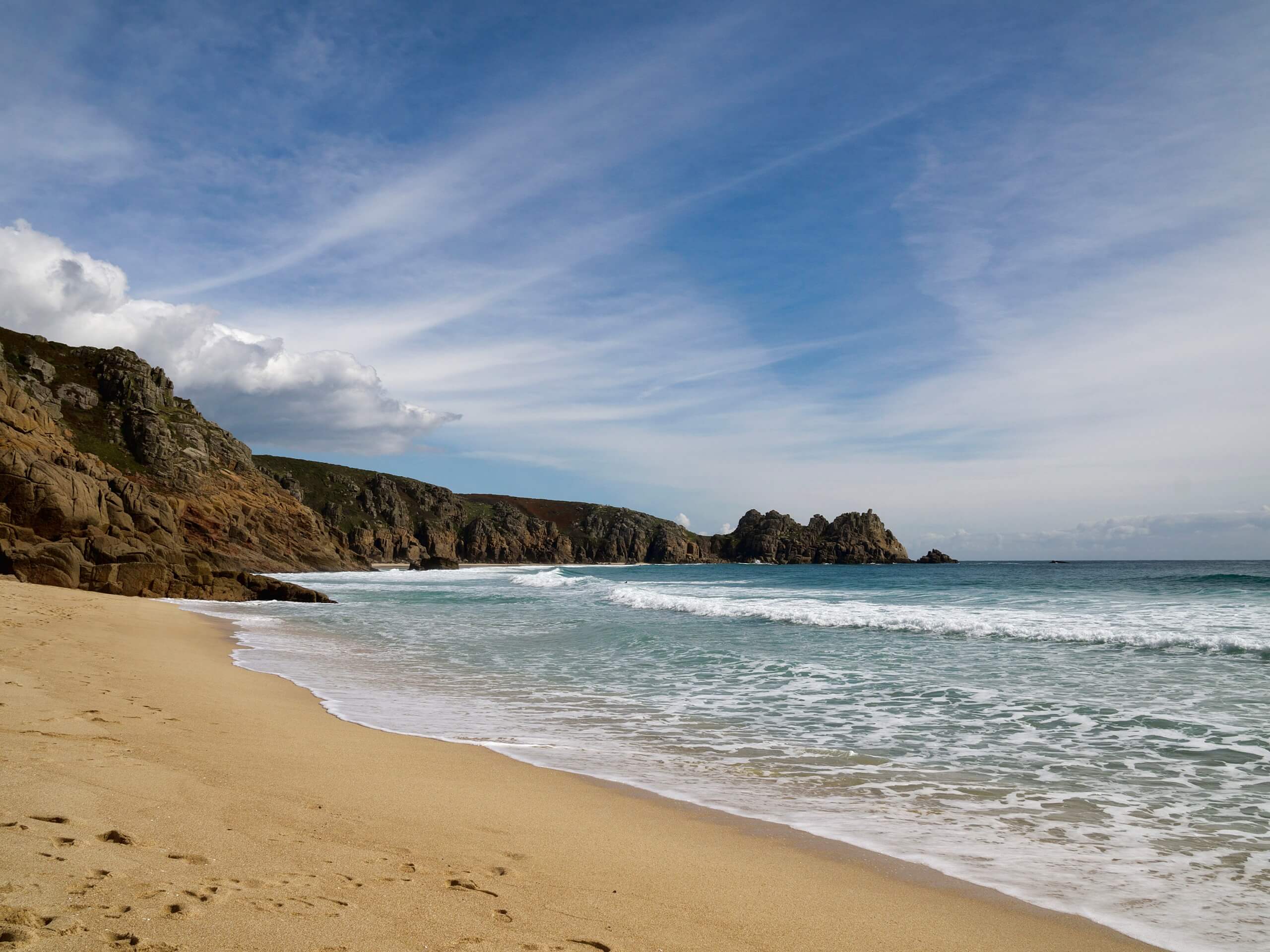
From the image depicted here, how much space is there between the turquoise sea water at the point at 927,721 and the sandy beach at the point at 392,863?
66cm

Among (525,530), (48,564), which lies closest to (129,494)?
(48,564)

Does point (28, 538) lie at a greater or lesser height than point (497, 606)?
greater

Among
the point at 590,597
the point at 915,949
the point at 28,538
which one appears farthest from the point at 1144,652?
the point at 28,538

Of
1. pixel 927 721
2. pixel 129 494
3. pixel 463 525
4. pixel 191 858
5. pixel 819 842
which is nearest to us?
pixel 191 858

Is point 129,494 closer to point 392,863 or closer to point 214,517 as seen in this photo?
point 214,517

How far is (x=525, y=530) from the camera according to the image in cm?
14150

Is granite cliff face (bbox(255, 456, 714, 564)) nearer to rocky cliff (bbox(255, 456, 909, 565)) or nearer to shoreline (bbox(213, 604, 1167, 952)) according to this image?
rocky cliff (bbox(255, 456, 909, 565))

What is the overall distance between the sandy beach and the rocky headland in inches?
938

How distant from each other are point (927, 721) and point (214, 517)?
215ft

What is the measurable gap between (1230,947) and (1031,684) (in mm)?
8788

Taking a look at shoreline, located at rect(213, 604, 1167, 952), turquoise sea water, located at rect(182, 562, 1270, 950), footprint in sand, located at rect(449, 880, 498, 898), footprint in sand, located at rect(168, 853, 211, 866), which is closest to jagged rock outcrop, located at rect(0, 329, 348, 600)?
turquoise sea water, located at rect(182, 562, 1270, 950)

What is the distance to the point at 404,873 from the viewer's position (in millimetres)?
3604

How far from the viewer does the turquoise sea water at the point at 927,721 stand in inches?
190

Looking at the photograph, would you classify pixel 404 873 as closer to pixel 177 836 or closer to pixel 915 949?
pixel 177 836
